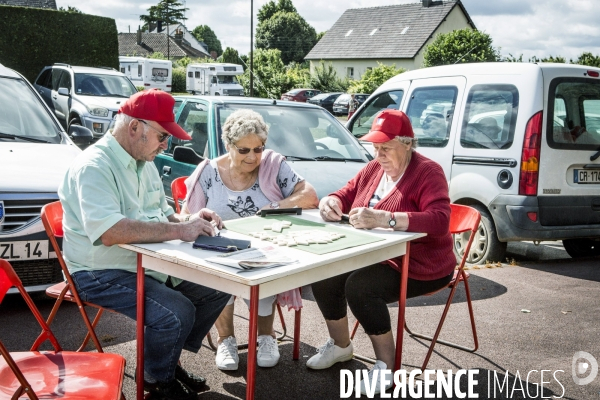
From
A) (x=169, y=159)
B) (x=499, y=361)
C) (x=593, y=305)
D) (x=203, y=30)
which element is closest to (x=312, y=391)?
(x=499, y=361)

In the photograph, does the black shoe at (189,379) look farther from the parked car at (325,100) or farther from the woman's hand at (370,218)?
the parked car at (325,100)

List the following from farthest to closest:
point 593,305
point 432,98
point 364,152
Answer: point 432,98 < point 364,152 < point 593,305

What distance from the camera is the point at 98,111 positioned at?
14703 mm

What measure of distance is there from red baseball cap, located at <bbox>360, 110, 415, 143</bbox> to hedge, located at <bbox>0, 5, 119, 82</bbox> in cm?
2212

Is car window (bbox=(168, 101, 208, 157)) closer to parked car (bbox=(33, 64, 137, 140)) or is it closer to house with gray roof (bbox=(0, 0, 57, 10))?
parked car (bbox=(33, 64, 137, 140))

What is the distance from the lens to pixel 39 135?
610 centimetres

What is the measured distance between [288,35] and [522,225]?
88412 millimetres

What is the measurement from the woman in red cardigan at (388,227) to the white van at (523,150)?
2.55m

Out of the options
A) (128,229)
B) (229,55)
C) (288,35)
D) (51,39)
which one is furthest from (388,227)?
(288,35)

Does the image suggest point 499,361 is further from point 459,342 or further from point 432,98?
point 432,98

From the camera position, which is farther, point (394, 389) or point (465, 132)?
point (465, 132)

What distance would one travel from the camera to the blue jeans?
323 centimetres

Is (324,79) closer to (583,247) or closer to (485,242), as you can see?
(583,247)

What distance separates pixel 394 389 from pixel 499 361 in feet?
3.07
